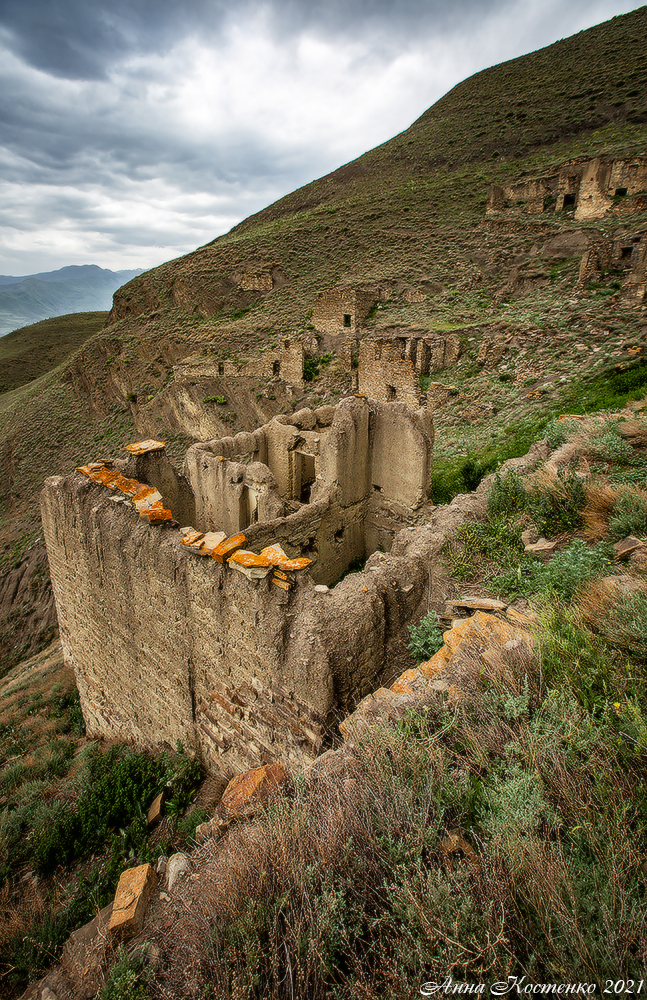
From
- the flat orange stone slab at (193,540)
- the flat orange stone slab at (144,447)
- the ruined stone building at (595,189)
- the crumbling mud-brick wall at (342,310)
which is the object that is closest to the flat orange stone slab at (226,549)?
the flat orange stone slab at (193,540)

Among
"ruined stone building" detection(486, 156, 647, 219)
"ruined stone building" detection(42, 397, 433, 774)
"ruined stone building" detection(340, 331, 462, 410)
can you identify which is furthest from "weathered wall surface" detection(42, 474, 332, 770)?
"ruined stone building" detection(486, 156, 647, 219)

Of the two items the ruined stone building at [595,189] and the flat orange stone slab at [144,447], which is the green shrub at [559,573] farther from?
the ruined stone building at [595,189]

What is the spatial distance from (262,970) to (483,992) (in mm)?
888

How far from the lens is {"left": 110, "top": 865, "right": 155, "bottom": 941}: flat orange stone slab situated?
10.8 ft

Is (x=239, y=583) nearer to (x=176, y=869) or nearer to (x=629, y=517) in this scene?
(x=176, y=869)

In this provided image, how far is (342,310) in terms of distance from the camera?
2336 centimetres

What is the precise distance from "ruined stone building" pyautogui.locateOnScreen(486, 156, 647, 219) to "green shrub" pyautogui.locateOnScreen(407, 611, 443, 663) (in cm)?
2599

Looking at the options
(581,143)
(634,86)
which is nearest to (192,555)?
(581,143)

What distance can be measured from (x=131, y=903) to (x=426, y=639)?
10.3ft

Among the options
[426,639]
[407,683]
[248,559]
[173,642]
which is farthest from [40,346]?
[407,683]

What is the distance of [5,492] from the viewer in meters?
28.9

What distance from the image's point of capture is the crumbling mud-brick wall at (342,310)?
2300 centimetres

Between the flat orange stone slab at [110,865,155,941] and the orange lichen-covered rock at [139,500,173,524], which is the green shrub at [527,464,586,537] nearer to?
the orange lichen-covered rock at [139,500,173,524]

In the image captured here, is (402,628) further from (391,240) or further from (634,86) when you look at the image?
(634,86)
